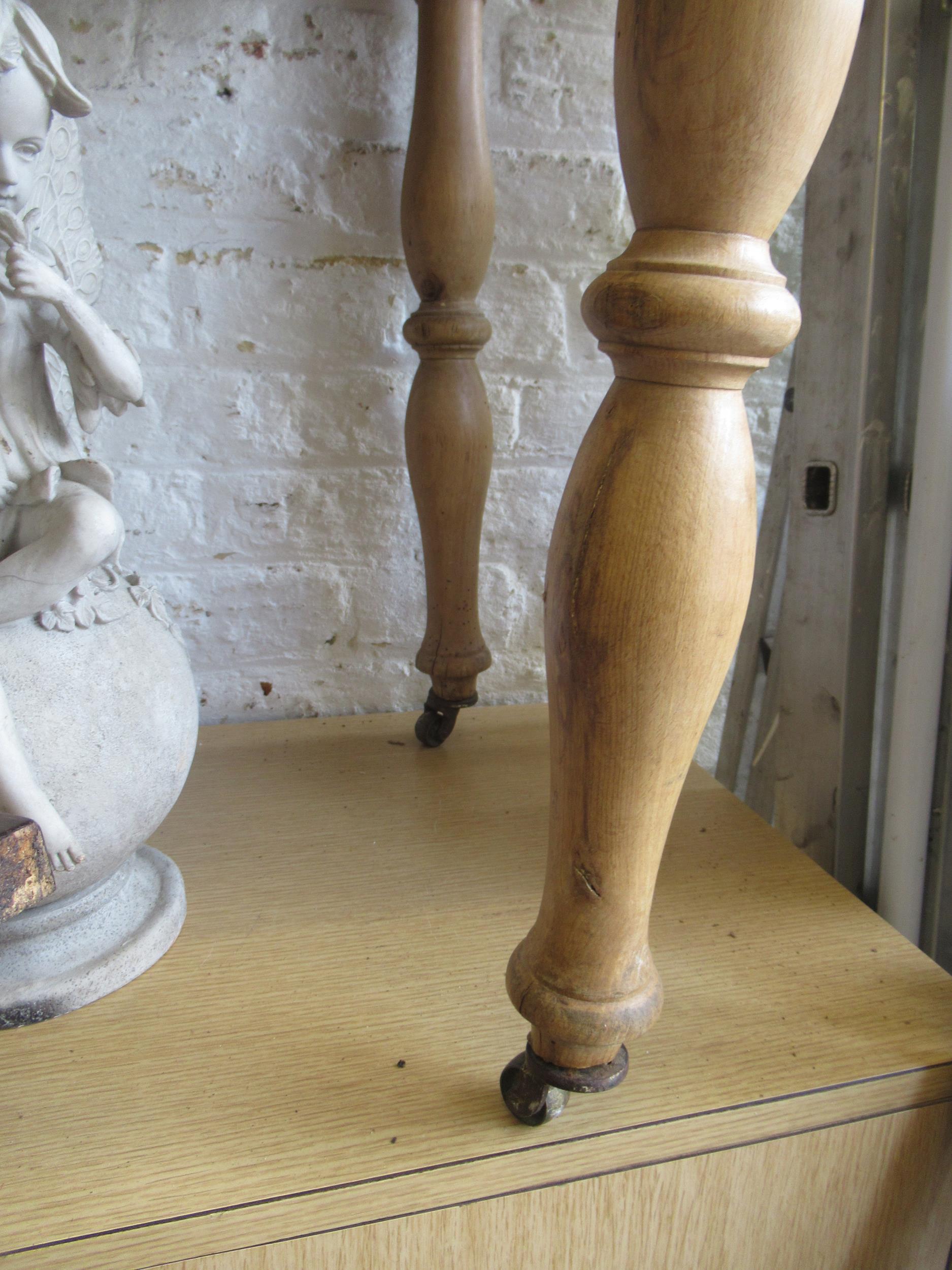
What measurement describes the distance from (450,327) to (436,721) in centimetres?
44

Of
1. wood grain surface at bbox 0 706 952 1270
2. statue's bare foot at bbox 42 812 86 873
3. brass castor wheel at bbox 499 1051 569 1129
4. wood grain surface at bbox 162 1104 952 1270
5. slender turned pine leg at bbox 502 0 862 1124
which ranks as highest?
slender turned pine leg at bbox 502 0 862 1124

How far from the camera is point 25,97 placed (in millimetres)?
567

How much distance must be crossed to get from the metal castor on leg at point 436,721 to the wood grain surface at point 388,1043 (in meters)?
0.15

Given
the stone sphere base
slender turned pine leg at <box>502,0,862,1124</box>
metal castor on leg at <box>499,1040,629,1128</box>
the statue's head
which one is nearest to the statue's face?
the statue's head

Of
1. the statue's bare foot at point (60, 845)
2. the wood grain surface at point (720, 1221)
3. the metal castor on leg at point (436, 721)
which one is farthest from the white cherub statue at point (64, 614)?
the metal castor on leg at point (436, 721)

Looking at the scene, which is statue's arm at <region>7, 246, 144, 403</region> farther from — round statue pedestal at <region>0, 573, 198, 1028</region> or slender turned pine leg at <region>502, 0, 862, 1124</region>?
slender turned pine leg at <region>502, 0, 862, 1124</region>

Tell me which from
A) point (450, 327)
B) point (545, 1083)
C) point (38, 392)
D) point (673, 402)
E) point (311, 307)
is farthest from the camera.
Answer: point (311, 307)

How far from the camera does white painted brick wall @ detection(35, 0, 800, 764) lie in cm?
100

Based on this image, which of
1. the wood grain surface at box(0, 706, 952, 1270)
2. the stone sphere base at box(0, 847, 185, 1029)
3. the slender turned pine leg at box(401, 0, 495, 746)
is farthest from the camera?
the slender turned pine leg at box(401, 0, 495, 746)

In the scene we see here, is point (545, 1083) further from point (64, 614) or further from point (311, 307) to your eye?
point (311, 307)

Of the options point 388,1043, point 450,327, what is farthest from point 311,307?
point 388,1043

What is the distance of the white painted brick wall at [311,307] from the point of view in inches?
39.6

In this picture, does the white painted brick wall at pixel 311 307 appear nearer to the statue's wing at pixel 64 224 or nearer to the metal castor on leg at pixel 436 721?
the metal castor on leg at pixel 436 721

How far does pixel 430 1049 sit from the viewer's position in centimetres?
61
